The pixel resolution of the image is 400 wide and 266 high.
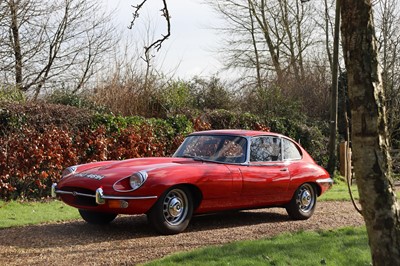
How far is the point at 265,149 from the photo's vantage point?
31.6 feet

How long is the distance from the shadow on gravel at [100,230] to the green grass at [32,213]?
1.31 feet

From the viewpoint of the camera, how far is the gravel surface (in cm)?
663

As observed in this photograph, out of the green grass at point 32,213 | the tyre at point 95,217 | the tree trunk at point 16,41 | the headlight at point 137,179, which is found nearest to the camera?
the headlight at point 137,179

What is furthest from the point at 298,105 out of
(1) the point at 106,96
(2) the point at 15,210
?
(2) the point at 15,210

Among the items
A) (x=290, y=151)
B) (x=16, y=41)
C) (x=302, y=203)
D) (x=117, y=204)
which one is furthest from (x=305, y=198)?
(x=16, y=41)

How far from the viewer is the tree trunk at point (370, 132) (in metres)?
3.77

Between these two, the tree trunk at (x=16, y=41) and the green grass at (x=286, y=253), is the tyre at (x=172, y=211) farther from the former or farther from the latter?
the tree trunk at (x=16, y=41)

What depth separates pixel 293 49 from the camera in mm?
29984

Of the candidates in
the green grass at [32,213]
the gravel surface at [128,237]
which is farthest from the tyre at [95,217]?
the green grass at [32,213]

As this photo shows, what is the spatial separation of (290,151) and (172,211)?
9.66 feet

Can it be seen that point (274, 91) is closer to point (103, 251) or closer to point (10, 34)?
point (10, 34)

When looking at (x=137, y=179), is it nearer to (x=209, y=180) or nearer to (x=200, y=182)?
(x=200, y=182)

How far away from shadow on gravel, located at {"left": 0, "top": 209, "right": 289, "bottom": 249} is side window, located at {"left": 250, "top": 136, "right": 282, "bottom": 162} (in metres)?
1.04

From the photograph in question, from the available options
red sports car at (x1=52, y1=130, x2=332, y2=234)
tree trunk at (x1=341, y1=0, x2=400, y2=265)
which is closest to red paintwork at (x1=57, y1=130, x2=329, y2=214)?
red sports car at (x1=52, y1=130, x2=332, y2=234)
